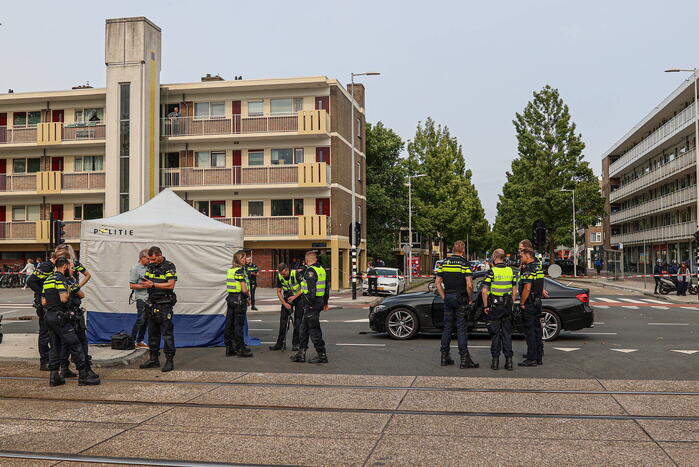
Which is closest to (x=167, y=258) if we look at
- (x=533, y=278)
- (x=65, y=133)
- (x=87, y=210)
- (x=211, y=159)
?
(x=533, y=278)

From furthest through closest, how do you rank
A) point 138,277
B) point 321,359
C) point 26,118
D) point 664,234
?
point 664,234 < point 26,118 < point 138,277 < point 321,359

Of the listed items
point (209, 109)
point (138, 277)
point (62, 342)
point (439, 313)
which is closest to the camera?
point (62, 342)

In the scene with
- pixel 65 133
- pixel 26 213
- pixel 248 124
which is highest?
pixel 248 124

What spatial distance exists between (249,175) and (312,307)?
27.6 metres

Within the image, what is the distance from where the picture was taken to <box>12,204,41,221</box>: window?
39750 millimetres

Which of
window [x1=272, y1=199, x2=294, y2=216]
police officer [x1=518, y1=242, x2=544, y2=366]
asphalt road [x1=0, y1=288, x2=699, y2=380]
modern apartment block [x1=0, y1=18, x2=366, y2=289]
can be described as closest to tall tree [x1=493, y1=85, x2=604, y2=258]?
modern apartment block [x1=0, y1=18, x2=366, y2=289]

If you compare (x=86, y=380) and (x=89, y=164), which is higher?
(x=89, y=164)

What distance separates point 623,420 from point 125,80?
34.6 meters

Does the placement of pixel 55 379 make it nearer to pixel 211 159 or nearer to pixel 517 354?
pixel 517 354

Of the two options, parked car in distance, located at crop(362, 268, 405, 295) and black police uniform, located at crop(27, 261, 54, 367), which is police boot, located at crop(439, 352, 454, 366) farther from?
parked car in distance, located at crop(362, 268, 405, 295)

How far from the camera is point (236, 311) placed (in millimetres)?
11242

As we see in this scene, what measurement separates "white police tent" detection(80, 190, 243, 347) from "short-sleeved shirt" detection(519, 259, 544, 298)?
558 centimetres

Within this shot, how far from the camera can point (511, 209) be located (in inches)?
2388

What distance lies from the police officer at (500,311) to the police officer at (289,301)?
9.87 ft
